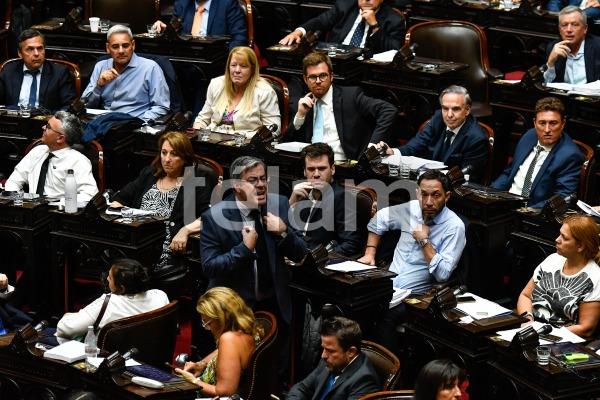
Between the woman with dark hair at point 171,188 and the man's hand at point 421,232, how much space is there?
114cm

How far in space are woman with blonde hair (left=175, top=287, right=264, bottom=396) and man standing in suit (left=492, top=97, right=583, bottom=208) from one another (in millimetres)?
1778

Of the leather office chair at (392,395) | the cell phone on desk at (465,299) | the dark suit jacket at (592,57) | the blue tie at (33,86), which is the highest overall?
the dark suit jacket at (592,57)

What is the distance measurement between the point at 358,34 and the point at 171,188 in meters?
2.04

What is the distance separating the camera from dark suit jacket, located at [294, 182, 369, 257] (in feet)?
21.0

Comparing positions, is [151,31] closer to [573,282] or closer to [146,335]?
[146,335]

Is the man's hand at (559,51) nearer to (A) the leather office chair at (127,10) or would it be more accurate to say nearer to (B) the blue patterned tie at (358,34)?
(B) the blue patterned tie at (358,34)

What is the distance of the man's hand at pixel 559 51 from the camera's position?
7.34m

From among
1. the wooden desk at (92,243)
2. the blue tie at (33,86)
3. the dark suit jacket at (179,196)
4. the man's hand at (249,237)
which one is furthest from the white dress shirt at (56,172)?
the man's hand at (249,237)

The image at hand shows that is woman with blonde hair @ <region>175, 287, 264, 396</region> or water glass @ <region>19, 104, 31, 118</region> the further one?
water glass @ <region>19, 104, 31, 118</region>

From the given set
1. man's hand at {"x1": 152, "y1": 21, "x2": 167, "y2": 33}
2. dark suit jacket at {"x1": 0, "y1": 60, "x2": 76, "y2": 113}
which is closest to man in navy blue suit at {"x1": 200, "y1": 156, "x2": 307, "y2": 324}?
dark suit jacket at {"x1": 0, "y1": 60, "x2": 76, "y2": 113}

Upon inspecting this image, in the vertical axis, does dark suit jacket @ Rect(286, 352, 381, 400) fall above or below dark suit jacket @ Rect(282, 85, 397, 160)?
below

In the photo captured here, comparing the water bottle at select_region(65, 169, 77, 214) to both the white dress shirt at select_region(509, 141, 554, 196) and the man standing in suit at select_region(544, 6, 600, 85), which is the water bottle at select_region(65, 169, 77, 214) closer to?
the white dress shirt at select_region(509, 141, 554, 196)

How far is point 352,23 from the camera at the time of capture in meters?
8.30

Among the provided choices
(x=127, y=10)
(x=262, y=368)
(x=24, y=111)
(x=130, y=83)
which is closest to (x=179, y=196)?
(x=130, y=83)
